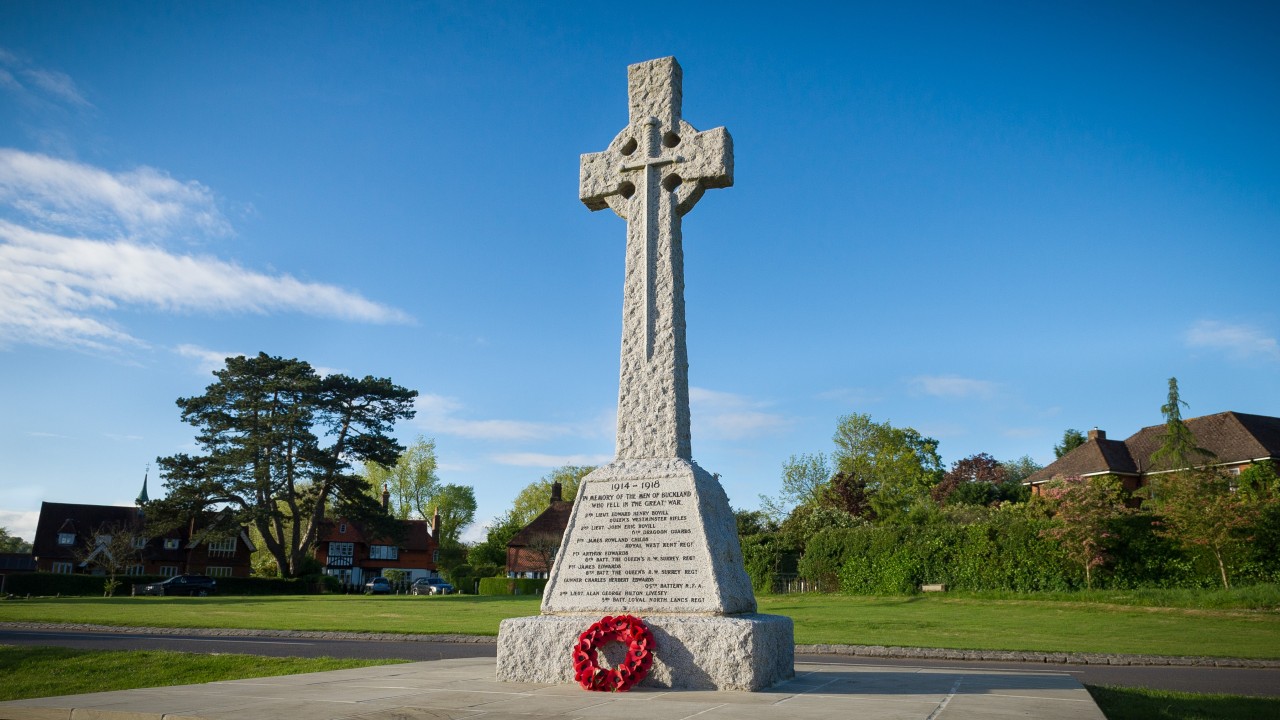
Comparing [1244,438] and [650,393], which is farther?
[1244,438]

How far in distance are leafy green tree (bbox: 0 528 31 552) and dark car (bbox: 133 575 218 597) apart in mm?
83181

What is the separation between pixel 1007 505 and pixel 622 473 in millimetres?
32974

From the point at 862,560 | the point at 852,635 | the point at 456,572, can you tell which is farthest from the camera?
the point at 456,572

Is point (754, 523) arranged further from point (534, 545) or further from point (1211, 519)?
point (1211, 519)

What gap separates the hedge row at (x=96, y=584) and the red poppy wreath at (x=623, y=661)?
45.4m

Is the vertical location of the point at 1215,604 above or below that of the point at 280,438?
below

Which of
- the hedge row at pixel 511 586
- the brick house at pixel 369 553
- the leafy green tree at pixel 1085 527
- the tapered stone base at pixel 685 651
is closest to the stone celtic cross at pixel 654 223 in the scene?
the tapered stone base at pixel 685 651

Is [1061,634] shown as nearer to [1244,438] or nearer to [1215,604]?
[1215,604]

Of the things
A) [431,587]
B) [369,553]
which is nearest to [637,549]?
[431,587]

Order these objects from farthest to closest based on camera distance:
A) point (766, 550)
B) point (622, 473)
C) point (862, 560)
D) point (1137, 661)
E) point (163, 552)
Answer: point (163, 552) < point (766, 550) < point (862, 560) < point (1137, 661) < point (622, 473)

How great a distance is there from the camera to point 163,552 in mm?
64312

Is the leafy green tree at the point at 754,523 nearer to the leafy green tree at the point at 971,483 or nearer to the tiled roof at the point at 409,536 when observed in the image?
the leafy green tree at the point at 971,483

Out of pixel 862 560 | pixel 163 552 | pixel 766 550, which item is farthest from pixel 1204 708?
pixel 163 552

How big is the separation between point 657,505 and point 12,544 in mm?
139136
